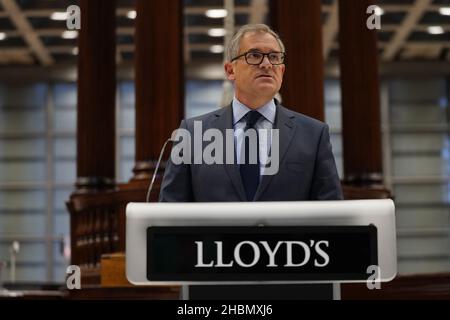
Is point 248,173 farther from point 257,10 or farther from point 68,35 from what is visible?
point 68,35

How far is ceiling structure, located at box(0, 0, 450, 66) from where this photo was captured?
1914 cm

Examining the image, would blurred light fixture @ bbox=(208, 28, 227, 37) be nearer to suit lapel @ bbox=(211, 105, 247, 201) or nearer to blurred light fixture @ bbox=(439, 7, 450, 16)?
blurred light fixture @ bbox=(439, 7, 450, 16)

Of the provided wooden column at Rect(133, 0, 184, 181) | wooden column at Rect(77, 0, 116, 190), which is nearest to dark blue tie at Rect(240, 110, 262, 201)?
wooden column at Rect(133, 0, 184, 181)

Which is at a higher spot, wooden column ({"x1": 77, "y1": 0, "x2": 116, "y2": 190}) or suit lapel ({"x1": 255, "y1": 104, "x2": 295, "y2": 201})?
wooden column ({"x1": 77, "y1": 0, "x2": 116, "y2": 190})

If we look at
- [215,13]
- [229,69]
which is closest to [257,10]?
[215,13]

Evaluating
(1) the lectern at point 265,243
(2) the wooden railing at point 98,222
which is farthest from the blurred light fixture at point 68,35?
(1) the lectern at point 265,243

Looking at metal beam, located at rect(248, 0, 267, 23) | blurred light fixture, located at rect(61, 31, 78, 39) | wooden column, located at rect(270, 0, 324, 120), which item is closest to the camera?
wooden column, located at rect(270, 0, 324, 120)

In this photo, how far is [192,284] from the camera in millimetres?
1863

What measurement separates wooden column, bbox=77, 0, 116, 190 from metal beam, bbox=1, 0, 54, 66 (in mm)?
10319

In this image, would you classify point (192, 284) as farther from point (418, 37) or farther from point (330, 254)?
point (418, 37)

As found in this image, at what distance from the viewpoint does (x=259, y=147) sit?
2373 millimetres

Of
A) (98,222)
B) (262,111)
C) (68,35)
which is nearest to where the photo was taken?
(262,111)

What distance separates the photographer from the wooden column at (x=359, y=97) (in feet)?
28.4

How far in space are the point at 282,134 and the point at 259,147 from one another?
3.7 inches
